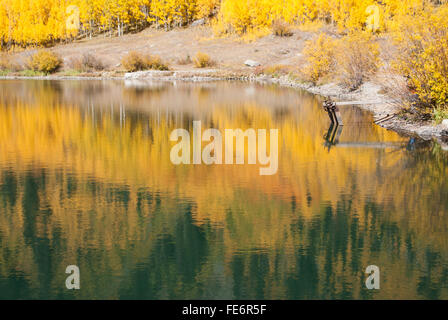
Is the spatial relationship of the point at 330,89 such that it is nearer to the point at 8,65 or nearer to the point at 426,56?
the point at 426,56

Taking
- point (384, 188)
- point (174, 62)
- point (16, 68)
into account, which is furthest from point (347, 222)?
point (16, 68)

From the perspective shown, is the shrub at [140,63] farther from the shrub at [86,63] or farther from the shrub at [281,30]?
the shrub at [281,30]

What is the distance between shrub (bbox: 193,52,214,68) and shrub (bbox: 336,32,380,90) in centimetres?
3392

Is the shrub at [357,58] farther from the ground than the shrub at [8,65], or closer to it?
closer to it

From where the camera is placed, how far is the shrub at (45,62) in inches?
2980

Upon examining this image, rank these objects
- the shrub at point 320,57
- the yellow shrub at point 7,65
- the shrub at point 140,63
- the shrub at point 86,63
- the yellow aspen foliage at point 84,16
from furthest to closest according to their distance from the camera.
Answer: the yellow aspen foliage at point 84,16 < the yellow shrub at point 7,65 < the shrub at point 86,63 < the shrub at point 140,63 < the shrub at point 320,57

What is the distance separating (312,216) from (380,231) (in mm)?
1687

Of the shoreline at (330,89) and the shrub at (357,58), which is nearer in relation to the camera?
the shoreline at (330,89)

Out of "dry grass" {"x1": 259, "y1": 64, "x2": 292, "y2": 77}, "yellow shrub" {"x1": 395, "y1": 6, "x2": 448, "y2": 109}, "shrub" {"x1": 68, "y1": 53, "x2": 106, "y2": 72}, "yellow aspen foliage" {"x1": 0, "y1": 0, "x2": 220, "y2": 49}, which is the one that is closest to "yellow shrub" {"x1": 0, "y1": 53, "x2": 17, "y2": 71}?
"shrub" {"x1": 68, "y1": 53, "x2": 106, "y2": 72}

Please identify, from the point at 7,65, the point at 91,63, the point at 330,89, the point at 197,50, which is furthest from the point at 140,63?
the point at 330,89

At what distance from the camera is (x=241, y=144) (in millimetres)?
23688

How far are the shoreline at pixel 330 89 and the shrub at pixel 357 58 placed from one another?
78cm

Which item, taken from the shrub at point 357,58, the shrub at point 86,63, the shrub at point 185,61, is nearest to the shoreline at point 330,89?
the shrub at point 357,58
